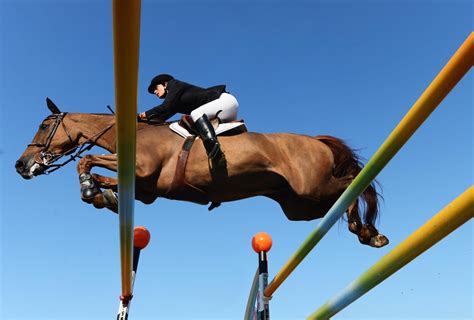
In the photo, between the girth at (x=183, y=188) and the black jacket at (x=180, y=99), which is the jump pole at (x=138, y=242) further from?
the black jacket at (x=180, y=99)

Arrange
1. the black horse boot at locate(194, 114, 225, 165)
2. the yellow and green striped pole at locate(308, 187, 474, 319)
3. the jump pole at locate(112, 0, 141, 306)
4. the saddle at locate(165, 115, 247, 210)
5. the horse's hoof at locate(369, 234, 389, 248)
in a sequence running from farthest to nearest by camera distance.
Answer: the horse's hoof at locate(369, 234, 389, 248), the saddle at locate(165, 115, 247, 210), the black horse boot at locate(194, 114, 225, 165), the yellow and green striped pole at locate(308, 187, 474, 319), the jump pole at locate(112, 0, 141, 306)

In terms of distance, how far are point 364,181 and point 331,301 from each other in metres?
0.89

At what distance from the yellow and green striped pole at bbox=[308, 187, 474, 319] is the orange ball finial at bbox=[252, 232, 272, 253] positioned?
2.85 meters

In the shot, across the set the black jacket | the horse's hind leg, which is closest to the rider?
the black jacket

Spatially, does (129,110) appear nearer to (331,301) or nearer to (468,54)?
(468,54)

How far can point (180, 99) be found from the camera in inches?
218

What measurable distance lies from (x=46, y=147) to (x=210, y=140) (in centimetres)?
192

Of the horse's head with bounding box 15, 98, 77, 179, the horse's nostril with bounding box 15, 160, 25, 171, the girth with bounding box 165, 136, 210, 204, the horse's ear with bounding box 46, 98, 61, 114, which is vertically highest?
the girth with bounding box 165, 136, 210, 204

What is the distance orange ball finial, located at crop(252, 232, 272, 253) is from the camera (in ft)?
18.7

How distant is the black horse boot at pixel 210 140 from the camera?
5035 millimetres

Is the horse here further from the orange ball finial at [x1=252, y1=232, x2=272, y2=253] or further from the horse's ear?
the orange ball finial at [x1=252, y1=232, x2=272, y2=253]

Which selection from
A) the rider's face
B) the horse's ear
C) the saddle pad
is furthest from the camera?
the horse's ear

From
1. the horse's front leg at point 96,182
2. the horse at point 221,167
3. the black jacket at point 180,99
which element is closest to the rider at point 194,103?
the black jacket at point 180,99

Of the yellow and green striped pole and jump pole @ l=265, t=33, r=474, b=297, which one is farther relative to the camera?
jump pole @ l=265, t=33, r=474, b=297
